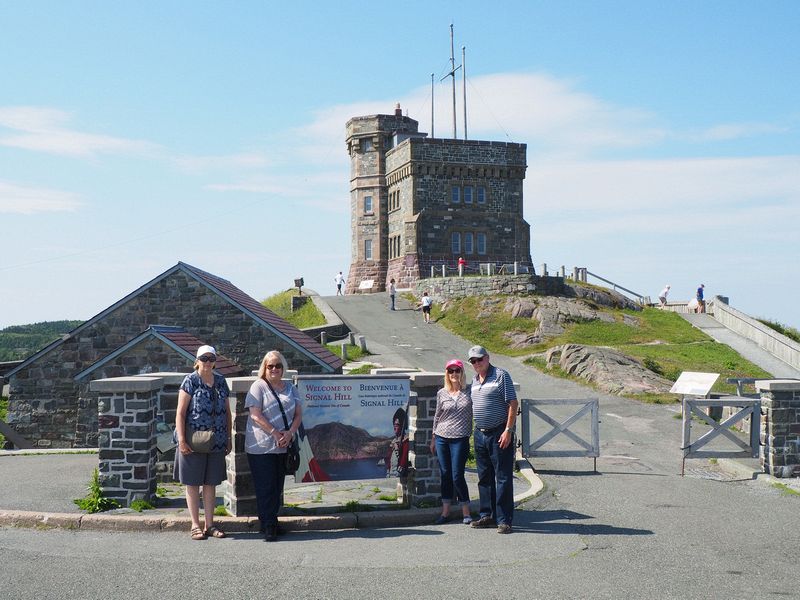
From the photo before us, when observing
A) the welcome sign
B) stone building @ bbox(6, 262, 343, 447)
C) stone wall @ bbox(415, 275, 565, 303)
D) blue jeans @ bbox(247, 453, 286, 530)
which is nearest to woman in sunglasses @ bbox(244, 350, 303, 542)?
blue jeans @ bbox(247, 453, 286, 530)

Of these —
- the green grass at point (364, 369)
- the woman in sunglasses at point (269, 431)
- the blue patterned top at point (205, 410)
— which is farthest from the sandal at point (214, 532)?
the green grass at point (364, 369)

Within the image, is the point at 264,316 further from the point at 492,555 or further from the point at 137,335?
the point at 492,555

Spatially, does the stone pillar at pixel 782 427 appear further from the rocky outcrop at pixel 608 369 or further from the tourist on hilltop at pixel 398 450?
the rocky outcrop at pixel 608 369

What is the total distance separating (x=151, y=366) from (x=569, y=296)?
31.3m

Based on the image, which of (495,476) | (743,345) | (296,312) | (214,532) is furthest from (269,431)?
(296,312)

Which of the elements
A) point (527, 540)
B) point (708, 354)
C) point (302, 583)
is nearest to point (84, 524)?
point (302, 583)

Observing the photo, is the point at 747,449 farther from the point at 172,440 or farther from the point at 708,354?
the point at 708,354

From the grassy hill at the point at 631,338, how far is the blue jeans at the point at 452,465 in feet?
65.1

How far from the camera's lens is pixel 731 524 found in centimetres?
943

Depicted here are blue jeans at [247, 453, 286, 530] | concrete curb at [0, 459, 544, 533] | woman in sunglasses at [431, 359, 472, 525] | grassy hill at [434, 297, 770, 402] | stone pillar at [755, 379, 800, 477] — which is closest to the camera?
blue jeans at [247, 453, 286, 530]

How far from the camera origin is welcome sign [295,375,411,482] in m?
9.69

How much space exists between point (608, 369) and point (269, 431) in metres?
21.5

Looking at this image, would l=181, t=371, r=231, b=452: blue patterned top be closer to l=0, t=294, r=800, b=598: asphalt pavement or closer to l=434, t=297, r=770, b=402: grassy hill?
l=0, t=294, r=800, b=598: asphalt pavement

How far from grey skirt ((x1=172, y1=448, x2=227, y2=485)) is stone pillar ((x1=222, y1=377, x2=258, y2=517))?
0.48m
